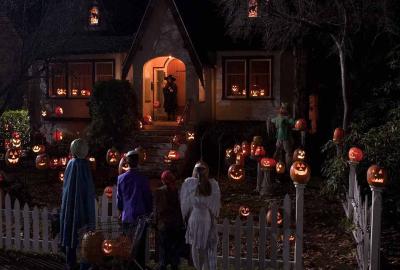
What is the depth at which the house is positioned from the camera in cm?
2148

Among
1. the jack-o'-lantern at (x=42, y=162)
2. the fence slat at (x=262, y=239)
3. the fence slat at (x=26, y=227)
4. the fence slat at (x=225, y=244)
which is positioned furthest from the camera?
the jack-o'-lantern at (x=42, y=162)

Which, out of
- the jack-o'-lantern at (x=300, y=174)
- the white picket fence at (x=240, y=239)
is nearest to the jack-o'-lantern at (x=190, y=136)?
the white picket fence at (x=240, y=239)

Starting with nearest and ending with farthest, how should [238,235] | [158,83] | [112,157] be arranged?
[238,235], [112,157], [158,83]

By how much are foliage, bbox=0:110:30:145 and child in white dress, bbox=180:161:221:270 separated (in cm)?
1668

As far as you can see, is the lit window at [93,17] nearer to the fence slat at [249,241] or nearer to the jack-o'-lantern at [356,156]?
the jack-o'-lantern at [356,156]

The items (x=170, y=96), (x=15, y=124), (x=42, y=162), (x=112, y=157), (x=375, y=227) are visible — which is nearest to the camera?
(x=375, y=227)

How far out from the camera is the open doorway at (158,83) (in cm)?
2316

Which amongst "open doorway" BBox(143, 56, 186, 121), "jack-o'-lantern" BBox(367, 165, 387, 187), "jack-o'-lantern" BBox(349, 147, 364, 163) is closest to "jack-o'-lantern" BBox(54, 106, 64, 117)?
"open doorway" BBox(143, 56, 186, 121)

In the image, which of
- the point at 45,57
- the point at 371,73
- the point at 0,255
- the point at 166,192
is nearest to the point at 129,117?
the point at 45,57

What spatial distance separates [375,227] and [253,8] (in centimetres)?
1079

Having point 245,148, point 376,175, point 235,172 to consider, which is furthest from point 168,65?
point 376,175

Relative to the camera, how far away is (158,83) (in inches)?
952

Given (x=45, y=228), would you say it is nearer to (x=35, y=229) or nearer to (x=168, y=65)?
(x=35, y=229)

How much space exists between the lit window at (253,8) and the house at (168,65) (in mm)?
3425
